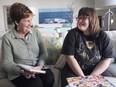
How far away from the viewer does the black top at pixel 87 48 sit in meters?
1.52

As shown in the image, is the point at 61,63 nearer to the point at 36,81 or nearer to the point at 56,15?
the point at 36,81

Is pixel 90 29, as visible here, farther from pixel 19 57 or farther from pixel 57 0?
pixel 57 0

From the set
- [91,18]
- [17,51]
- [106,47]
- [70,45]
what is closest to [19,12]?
[17,51]

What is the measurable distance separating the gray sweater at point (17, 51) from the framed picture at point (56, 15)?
3015 millimetres

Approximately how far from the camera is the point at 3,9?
466 centimetres

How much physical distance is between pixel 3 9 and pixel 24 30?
3400mm

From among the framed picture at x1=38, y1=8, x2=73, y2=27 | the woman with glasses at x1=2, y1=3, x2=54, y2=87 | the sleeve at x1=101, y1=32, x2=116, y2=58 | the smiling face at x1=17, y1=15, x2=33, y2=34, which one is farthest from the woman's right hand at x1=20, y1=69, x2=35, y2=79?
the framed picture at x1=38, y1=8, x2=73, y2=27

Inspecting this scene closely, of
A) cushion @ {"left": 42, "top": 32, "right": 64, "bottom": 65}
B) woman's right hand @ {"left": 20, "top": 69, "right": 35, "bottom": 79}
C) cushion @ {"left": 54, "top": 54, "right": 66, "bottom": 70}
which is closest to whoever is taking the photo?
woman's right hand @ {"left": 20, "top": 69, "right": 35, "bottom": 79}

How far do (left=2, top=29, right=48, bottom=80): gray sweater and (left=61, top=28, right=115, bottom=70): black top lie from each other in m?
0.31

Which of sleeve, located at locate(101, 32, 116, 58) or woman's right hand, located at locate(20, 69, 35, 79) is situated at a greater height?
sleeve, located at locate(101, 32, 116, 58)

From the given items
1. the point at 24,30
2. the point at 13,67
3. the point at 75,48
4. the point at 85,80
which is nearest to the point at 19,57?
the point at 13,67

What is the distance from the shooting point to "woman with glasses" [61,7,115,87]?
1.52 meters

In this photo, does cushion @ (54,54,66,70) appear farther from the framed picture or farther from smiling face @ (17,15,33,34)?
the framed picture

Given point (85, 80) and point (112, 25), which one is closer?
point (85, 80)
